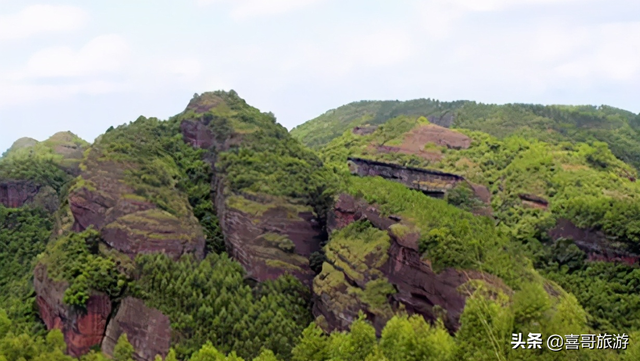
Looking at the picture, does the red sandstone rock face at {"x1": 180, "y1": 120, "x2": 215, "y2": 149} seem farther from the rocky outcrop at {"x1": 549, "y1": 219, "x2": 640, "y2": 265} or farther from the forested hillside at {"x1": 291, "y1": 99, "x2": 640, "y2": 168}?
the forested hillside at {"x1": 291, "y1": 99, "x2": 640, "y2": 168}

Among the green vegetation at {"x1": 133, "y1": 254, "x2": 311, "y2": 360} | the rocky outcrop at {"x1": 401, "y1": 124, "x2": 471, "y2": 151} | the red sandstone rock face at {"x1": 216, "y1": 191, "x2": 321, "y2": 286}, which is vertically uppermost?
the rocky outcrop at {"x1": 401, "y1": 124, "x2": 471, "y2": 151}

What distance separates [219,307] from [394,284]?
26.9ft

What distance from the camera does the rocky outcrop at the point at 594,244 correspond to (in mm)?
29312

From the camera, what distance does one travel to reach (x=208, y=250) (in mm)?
32719

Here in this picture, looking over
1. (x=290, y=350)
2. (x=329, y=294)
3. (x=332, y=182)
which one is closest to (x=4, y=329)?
(x=290, y=350)

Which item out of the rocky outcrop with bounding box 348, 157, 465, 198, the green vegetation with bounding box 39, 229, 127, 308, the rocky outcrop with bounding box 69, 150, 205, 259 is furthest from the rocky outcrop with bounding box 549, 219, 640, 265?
the green vegetation with bounding box 39, 229, 127, 308

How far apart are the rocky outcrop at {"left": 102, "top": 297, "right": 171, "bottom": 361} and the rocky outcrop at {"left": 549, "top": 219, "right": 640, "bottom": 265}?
69.6 ft

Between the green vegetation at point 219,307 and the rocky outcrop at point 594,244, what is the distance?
14797mm

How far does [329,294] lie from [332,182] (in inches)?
355

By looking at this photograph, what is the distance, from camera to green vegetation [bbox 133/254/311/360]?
1035 inches

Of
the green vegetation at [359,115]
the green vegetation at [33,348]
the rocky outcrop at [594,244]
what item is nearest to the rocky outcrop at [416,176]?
the rocky outcrop at [594,244]

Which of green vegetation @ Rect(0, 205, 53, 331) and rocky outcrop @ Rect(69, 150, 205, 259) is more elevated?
rocky outcrop @ Rect(69, 150, 205, 259)

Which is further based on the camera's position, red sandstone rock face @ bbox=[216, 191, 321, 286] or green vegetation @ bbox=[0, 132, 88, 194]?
green vegetation @ bbox=[0, 132, 88, 194]

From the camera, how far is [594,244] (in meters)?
30.8
